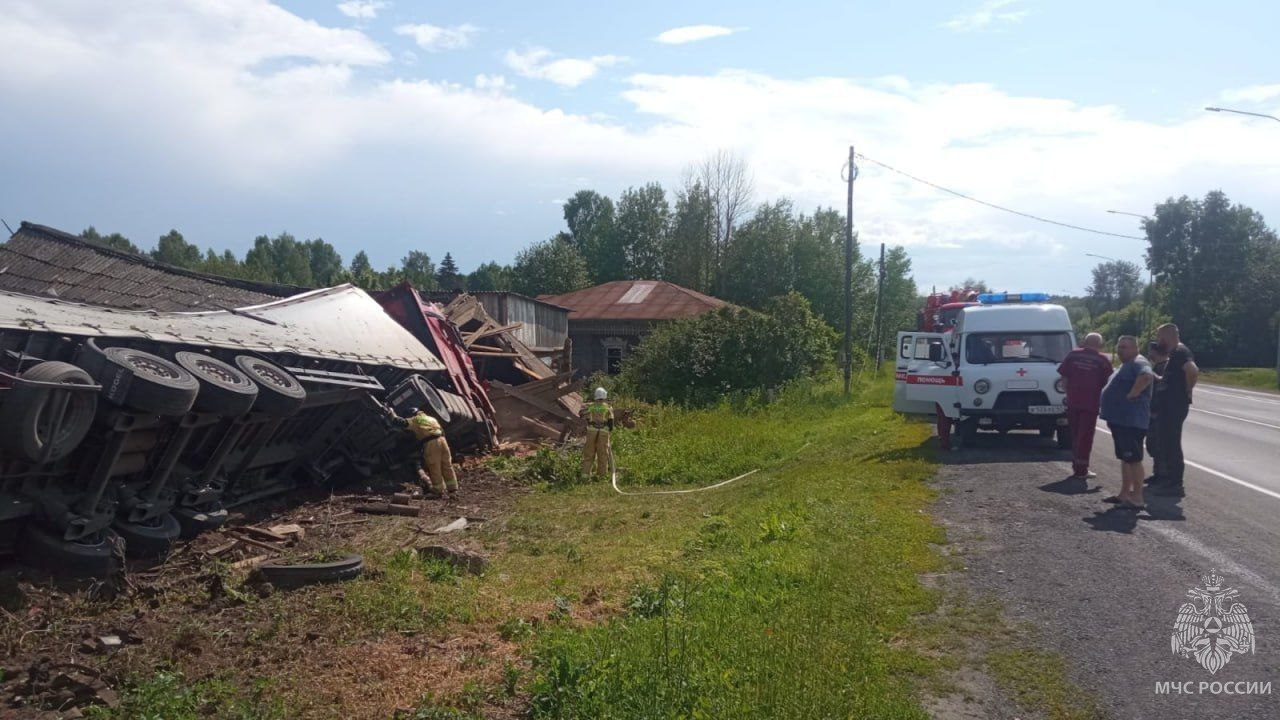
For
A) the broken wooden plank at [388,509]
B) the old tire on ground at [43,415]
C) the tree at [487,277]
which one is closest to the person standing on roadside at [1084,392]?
the broken wooden plank at [388,509]

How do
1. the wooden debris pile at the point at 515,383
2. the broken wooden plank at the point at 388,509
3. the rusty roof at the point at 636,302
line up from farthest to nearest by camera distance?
the rusty roof at the point at 636,302
the wooden debris pile at the point at 515,383
the broken wooden plank at the point at 388,509

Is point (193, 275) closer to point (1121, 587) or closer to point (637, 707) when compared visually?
point (637, 707)

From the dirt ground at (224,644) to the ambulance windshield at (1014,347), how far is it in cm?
972

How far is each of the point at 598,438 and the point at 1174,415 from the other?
328 inches

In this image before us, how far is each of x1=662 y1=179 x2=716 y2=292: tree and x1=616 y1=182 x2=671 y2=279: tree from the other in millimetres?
3283

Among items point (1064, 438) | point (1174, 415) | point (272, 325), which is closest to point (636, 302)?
point (1064, 438)

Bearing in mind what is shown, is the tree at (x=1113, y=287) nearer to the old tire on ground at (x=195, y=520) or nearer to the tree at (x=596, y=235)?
the tree at (x=596, y=235)

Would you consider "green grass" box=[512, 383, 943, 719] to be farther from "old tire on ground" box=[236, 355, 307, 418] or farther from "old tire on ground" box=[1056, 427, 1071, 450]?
"old tire on ground" box=[236, 355, 307, 418]

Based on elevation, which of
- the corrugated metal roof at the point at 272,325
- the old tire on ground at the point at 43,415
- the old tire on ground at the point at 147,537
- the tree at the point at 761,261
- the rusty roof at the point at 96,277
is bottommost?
the old tire on ground at the point at 147,537

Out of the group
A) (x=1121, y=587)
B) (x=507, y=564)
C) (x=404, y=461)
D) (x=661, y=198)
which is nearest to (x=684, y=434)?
(x=404, y=461)

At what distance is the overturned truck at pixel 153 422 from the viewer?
6.62 meters

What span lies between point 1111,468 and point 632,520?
20.3 ft

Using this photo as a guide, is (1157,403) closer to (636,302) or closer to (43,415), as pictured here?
(43,415)

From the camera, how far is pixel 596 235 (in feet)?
232
